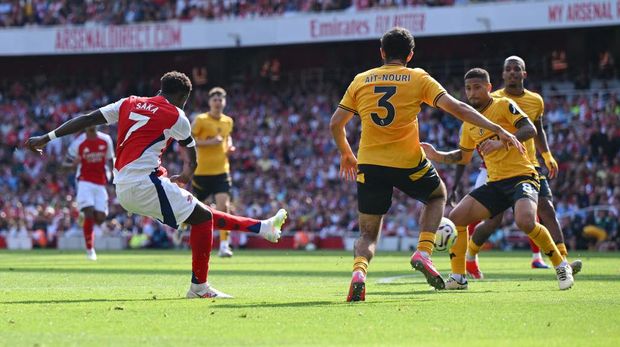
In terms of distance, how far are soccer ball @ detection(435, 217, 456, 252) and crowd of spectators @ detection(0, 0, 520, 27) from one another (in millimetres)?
27137

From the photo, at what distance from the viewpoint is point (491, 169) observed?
1282cm

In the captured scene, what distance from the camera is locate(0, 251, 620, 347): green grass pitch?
7.73 meters

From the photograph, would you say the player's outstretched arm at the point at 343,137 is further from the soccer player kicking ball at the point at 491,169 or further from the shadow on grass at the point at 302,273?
the shadow on grass at the point at 302,273

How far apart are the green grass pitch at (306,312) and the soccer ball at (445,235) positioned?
0.47m

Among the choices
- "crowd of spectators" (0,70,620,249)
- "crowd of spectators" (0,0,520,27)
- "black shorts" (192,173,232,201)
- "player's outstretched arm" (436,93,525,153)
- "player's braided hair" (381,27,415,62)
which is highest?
"crowd of spectators" (0,0,520,27)

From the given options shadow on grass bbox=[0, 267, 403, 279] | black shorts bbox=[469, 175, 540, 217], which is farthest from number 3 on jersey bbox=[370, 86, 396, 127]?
shadow on grass bbox=[0, 267, 403, 279]

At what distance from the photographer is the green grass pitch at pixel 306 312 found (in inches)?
304

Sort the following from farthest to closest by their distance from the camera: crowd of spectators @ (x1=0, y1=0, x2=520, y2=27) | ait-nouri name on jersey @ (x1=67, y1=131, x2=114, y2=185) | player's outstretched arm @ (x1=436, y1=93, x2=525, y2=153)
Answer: crowd of spectators @ (x1=0, y1=0, x2=520, y2=27)
ait-nouri name on jersey @ (x1=67, y1=131, x2=114, y2=185)
player's outstretched arm @ (x1=436, y1=93, x2=525, y2=153)

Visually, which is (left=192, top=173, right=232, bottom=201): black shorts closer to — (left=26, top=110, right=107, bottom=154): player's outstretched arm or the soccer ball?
the soccer ball

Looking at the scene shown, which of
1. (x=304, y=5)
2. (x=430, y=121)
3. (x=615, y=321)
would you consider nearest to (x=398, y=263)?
(x=615, y=321)

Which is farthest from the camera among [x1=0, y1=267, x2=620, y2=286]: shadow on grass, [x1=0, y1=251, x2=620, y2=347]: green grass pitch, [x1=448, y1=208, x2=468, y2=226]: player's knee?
[x1=0, y1=267, x2=620, y2=286]: shadow on grass

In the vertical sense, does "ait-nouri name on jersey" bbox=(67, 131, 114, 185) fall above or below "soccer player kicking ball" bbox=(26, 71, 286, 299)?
below

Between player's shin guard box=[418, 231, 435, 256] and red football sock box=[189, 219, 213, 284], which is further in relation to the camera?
player's shin guard box=[418, 231, 435, 256]

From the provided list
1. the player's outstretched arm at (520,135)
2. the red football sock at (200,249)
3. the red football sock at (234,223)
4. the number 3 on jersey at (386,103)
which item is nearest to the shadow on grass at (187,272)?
the player's outstretched arm at (520,135)
